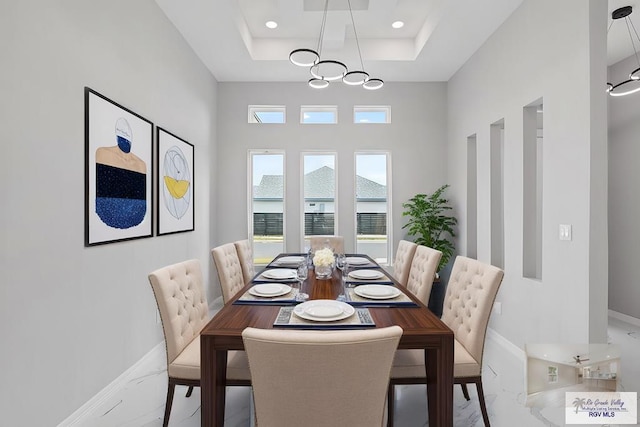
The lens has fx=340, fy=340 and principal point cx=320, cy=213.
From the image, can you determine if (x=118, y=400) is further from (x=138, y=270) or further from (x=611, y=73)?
(x=611, y=73)

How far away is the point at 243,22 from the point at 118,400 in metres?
3.52

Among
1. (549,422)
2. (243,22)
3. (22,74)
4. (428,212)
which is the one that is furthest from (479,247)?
(22,74)

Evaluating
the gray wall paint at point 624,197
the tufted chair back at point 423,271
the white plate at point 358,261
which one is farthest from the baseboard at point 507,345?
the gray wall paint at point 624,197

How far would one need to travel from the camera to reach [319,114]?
4.79 metres

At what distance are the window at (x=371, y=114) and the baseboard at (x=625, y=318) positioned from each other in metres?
3.62

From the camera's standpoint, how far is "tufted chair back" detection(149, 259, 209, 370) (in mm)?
1714

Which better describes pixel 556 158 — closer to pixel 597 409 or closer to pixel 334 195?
pixel 597 409

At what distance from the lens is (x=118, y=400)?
2.27 metres

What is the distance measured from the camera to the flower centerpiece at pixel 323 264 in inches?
96.0

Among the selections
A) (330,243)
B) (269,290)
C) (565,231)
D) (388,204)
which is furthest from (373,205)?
(269,290)

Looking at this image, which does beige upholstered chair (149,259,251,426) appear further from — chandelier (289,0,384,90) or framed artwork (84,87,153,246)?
chandelier (289,0,384,90)

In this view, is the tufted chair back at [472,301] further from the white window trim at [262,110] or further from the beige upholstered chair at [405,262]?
the white window trim at [262,110]

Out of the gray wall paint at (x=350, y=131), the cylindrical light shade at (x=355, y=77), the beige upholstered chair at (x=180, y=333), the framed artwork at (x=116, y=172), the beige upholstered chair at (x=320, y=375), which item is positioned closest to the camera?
the beige upholstered chair at (x=320, y=375)

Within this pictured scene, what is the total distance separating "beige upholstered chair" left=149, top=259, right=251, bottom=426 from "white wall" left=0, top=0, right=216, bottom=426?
0.61m
